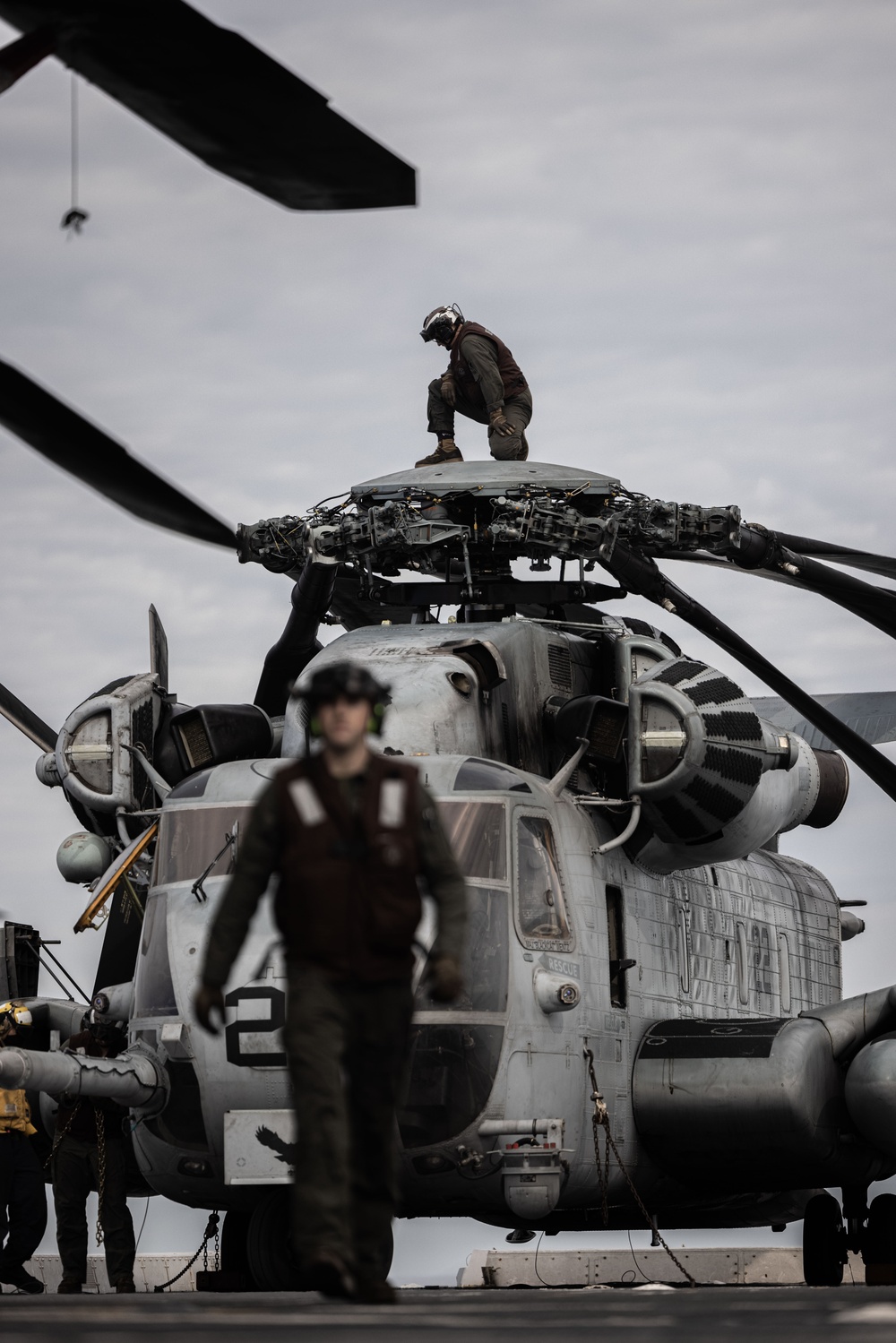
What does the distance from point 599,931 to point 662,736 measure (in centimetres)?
129

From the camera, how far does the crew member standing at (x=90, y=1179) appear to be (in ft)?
44.8

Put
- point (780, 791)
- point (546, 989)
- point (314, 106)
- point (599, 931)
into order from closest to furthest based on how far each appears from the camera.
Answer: point (314, 106) < point (546, 989) < point (599, 931) < point (780, 791)

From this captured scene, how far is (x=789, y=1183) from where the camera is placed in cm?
1356

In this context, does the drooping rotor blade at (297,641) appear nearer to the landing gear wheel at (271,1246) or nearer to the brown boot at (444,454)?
the brown boot at (444,454)

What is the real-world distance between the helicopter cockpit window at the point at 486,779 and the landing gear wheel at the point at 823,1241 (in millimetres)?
4864

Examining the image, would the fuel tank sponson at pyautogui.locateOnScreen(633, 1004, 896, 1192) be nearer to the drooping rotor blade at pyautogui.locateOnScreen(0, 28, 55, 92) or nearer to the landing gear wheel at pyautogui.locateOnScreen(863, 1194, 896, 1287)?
the landing gear wheel at pyautogui.locateOnScreen(863, 1194, 896, 1287)

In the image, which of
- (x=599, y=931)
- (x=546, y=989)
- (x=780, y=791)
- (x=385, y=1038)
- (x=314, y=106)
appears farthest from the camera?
(x=780, y=791)

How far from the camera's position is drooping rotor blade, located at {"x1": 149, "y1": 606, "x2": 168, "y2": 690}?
48.5 ft

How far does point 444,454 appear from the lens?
52.7ft

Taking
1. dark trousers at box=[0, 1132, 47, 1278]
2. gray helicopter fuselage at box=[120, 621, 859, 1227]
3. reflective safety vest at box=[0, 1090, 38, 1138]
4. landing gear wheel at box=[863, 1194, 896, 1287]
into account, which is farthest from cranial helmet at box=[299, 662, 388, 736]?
landing gear wheel at box=[863, 1194, 896, 1287]

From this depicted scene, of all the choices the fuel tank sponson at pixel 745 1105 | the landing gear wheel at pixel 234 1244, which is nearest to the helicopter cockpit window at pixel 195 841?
the landing gear wheel at pixel 234 1244

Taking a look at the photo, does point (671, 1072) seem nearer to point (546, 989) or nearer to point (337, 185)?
point (546, 989)

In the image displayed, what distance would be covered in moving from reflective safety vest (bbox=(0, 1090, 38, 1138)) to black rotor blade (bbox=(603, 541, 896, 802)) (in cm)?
548

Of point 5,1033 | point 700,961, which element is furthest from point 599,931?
point 5,1033
